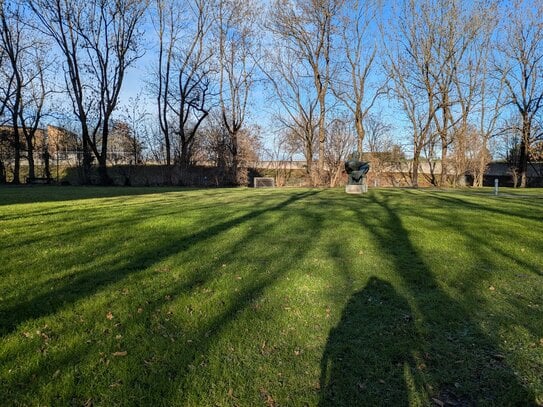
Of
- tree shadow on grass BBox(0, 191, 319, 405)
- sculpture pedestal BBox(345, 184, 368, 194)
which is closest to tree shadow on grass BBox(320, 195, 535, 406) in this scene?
tree shadow on grass BBox(0, 191, 319, 405)

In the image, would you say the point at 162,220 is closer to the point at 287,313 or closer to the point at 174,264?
the point at 174,264

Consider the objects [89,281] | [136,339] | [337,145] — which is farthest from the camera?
[337,145]

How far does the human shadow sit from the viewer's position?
2.36m

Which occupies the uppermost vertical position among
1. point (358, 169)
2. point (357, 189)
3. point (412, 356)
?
point (358, 169)

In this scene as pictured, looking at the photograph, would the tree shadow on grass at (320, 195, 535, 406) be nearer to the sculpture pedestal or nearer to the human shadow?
the human shadow

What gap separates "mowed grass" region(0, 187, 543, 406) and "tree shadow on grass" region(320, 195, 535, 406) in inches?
0.5

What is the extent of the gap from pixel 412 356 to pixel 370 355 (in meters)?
0.33

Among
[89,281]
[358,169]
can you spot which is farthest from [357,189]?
→ [89,281]

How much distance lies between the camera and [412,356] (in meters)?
2.79

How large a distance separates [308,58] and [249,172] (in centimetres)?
1066

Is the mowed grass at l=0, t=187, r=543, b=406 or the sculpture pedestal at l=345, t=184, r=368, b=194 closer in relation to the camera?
the mowed grass at l=0, t=187, r=543, b=406

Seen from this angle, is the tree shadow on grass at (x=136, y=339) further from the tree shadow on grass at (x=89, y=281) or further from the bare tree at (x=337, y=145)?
the bare tree at (x=337, y=145)

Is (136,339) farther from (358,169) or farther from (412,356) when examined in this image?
(358,169)

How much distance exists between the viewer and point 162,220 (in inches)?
284
